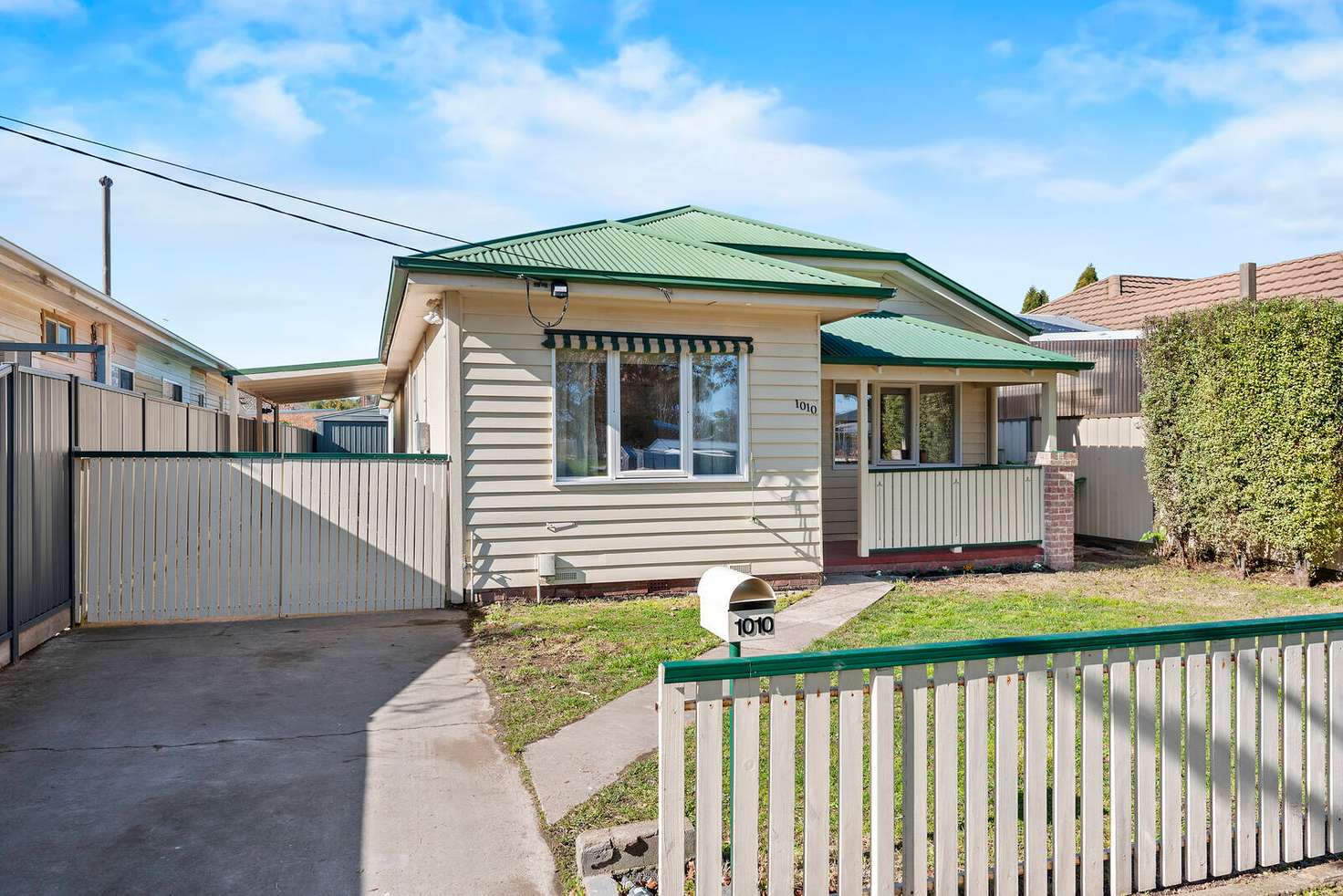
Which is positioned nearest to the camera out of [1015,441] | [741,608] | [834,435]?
[741,608]

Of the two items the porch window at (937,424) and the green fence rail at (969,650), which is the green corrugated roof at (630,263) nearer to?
the porch window at (937,424)

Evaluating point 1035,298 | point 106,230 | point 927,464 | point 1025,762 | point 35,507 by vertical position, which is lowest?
point 1025,762

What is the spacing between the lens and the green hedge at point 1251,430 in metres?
9.49

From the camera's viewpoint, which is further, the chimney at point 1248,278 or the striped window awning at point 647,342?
the chimney at point 1248,278

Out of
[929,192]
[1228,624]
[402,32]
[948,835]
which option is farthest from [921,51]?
[948,835]

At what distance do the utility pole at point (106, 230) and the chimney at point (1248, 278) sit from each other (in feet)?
99.4

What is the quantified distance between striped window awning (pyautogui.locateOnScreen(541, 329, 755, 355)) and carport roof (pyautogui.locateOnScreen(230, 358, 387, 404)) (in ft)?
23.0

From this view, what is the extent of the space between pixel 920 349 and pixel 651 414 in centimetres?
405

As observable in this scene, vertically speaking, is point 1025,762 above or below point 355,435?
below

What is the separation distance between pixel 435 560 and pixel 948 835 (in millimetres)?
6396

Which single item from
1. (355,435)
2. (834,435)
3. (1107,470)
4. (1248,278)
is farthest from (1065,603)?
(355,435)

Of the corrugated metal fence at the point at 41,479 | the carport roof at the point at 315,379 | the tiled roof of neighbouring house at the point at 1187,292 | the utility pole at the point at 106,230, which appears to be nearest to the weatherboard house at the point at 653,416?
the corrugated metal fence at the point at 41,479

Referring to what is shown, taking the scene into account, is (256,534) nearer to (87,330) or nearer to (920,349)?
(920,349)

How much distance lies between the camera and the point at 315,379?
15422 millimetres
